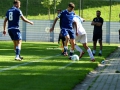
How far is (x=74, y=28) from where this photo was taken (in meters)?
17.3

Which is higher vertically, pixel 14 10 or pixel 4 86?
pixel 14 10

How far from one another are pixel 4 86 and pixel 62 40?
11.9m

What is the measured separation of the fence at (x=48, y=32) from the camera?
39.6 metres

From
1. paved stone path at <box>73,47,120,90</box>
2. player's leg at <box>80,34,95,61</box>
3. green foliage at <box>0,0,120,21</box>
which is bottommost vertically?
paved stone path at <box>73,47,120,90</box>

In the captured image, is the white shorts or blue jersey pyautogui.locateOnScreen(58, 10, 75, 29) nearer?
the white shorts

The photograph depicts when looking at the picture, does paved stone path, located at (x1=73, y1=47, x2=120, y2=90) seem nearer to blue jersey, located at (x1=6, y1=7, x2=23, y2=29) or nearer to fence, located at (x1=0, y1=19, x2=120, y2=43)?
blue jersey, located at (x1=6, y1=7, x2=23, y2=29)

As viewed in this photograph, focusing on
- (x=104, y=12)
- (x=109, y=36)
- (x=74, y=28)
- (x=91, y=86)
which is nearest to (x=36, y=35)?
(x=109, y=36)

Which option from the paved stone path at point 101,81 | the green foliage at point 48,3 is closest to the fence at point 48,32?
the green foliage at point 48,3

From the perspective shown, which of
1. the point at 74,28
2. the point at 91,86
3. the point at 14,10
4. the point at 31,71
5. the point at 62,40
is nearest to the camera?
the point at 91,86

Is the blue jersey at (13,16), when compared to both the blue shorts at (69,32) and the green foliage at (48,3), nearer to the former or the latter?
the blue shorts at (69,32)

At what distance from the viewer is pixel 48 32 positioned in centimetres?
4050

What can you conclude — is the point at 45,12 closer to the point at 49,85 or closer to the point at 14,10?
the point at 14,10

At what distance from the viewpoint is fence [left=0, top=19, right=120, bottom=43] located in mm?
39594

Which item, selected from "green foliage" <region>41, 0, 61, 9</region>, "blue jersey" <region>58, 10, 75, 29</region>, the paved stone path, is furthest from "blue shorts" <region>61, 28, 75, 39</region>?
"green foliage" <region>41, 0, 61, 9</region>
